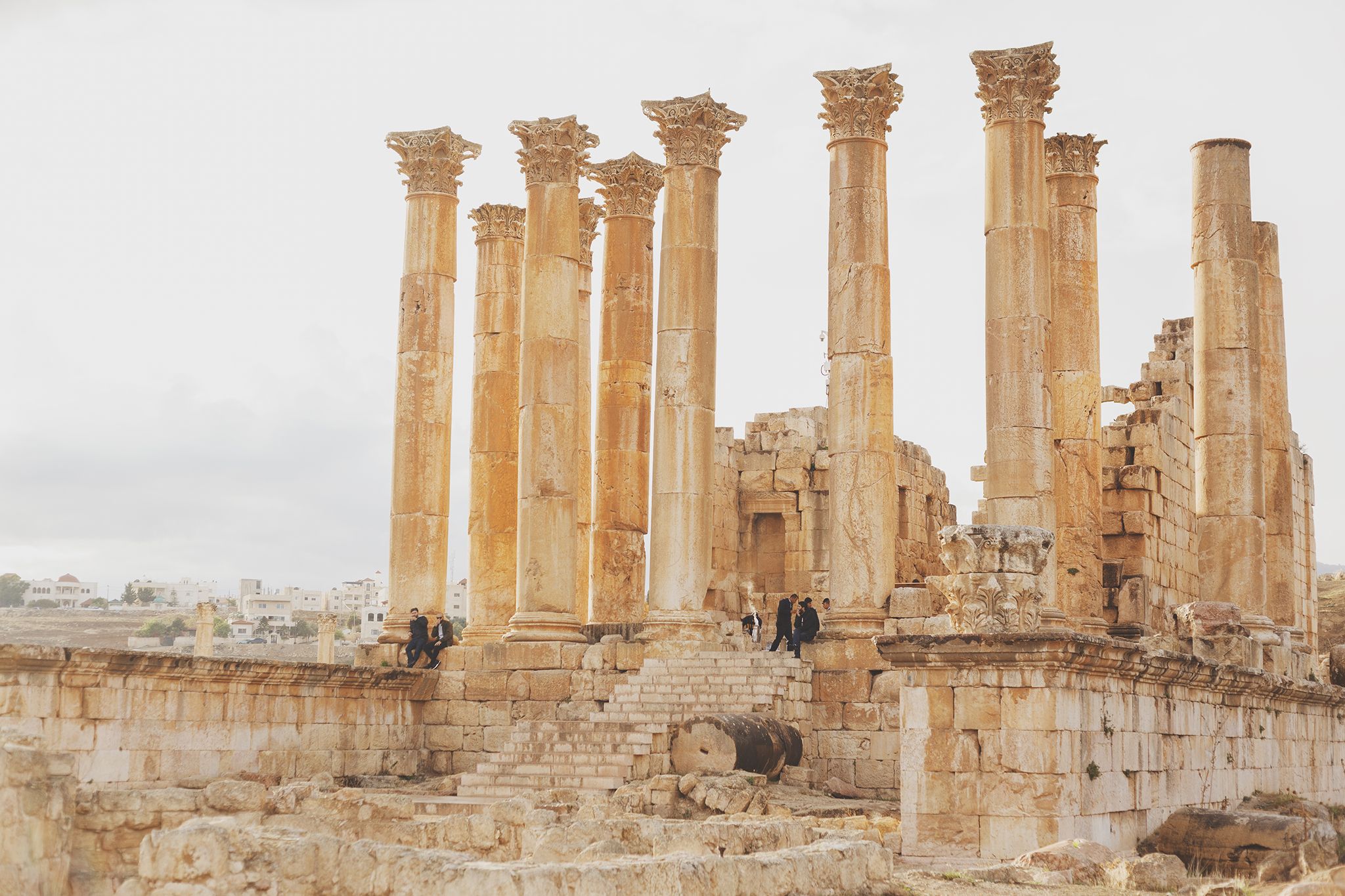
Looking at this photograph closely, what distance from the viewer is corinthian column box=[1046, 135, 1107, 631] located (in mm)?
26453

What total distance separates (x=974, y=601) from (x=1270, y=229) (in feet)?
58.7

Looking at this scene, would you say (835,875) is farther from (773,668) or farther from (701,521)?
(701,521)

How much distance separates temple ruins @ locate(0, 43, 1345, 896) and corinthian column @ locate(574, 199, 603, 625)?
10 cm

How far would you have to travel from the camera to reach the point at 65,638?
263ft

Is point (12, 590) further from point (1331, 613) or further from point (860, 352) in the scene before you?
point (860, 352)

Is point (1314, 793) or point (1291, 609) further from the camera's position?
point (1291, 609)

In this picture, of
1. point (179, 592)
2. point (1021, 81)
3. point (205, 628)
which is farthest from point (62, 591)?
point (1021, 81)

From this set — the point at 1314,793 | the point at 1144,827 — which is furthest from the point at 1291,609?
the point at 1144,827

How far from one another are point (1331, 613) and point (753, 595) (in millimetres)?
25816

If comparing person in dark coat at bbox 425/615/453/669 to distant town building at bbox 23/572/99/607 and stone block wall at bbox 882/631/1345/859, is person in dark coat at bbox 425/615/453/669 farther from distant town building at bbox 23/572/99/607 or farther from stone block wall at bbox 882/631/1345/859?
distant town building at bbox 23/572/99/607

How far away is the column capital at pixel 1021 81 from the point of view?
84.4ft

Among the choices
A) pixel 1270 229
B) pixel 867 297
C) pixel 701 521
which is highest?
pixel 1270 229

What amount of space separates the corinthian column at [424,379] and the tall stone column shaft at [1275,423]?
14646 mm

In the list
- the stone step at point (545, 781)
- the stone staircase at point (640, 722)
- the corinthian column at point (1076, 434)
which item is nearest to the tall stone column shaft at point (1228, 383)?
the corinthian column at point (1076, 434)
